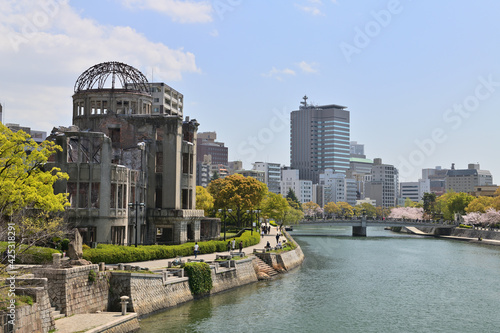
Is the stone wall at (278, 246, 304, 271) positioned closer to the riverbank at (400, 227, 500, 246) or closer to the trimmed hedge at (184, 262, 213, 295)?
the trimmed hedge at (184, 262, 213, 295)

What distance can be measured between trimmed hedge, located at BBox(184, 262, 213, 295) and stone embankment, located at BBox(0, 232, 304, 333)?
2.14ft

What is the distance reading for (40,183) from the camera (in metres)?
39.2

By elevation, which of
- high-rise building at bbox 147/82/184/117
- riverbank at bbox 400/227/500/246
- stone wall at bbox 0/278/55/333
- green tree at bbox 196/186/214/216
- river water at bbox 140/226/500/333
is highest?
high-rise building at bbox 147/82/184/117

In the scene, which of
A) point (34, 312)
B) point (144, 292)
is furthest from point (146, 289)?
point (34, 312)

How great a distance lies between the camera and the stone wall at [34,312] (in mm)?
29781

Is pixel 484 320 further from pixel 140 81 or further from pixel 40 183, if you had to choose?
pixel 140 81

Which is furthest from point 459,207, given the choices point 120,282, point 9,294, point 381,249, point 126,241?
point 9,294

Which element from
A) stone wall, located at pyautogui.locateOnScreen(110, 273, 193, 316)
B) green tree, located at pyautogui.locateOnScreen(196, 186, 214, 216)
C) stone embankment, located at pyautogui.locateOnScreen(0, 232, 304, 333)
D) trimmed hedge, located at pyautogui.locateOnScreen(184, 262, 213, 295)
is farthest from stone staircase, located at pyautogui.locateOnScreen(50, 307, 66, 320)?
green tree, located at pyautogui.locateOnScreen(196, 186, 214, 216)

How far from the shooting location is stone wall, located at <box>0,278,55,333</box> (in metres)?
29.8

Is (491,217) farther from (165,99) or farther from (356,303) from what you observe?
(356,303)

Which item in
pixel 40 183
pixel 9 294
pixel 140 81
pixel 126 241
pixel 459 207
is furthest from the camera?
pixel 459 207

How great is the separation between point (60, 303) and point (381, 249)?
83870 mm

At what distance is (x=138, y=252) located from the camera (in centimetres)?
5288

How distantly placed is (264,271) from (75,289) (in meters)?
30.9
